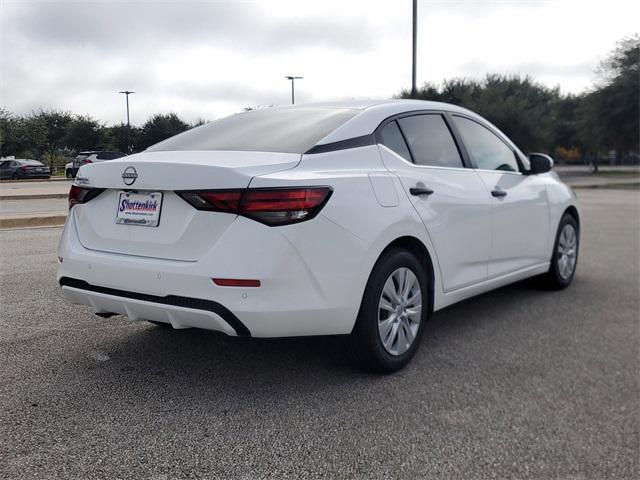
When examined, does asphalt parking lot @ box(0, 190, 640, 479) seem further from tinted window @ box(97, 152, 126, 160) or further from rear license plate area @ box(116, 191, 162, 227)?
tinted window @ box(97, 152, 126, 160)

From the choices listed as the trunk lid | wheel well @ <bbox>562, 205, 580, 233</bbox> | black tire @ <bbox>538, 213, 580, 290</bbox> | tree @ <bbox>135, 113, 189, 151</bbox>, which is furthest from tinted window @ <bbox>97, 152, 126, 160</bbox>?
wheel well @ <bbox>562, 205, 580, 233</bbox>

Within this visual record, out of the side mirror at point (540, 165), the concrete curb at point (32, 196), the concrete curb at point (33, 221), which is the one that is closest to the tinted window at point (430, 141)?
the side mirror at point (540, 165)

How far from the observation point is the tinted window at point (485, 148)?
4.83 m

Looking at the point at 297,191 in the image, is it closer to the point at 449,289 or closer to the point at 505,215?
the point at 449,289

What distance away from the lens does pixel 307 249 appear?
3.06 meters

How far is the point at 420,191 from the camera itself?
3879 millimetres

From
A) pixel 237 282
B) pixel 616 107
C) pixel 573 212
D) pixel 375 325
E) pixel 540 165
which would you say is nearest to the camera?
pixel 237 282

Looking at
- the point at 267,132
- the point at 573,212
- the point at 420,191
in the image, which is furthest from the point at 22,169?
the point at 573,212

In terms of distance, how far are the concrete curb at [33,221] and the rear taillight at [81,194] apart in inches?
93.8

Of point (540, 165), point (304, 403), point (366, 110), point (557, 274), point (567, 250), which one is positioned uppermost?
point (366, 110)

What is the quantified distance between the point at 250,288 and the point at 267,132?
3.98 feet

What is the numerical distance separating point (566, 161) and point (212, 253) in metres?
69.3

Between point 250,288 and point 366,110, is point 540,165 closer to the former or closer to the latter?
point 366,110

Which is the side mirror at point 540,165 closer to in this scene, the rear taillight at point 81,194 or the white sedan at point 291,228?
the white sedan at point 291,228
